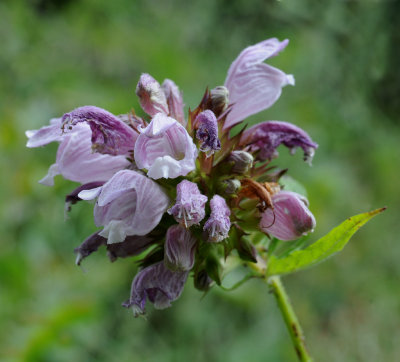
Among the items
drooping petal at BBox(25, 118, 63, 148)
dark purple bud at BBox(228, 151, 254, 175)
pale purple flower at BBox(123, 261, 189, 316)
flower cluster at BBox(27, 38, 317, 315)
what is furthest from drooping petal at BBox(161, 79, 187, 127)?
pale purple flower at BBox(123, 261, 189, 316)

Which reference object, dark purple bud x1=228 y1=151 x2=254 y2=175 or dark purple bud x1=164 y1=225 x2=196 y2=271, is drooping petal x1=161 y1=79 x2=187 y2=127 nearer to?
dark purple bud x1=228 y1=151 x2=254 y2=175

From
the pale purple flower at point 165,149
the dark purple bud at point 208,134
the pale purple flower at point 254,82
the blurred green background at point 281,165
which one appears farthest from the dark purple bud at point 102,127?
the blurred green background at point 281,165

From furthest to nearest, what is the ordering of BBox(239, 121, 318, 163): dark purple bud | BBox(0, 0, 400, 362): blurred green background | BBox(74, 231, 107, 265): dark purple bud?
1. BBox(0, 0, 400, 362): blurred green background
2. BBox(239, 121, 318, 163): dark purple bud
3. BBox(74, 231, 107, 265): dark purple bud

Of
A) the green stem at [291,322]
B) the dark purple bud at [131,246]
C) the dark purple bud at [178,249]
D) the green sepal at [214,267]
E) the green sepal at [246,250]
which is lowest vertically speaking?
the green stem at [291,322]

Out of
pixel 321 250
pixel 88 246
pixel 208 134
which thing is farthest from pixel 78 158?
pixel 321 250

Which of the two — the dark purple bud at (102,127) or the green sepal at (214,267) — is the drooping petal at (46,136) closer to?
the dark purple bud at (102,127)

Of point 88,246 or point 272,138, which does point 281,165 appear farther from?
point 88,246

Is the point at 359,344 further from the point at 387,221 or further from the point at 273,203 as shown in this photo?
the point at 273,203
